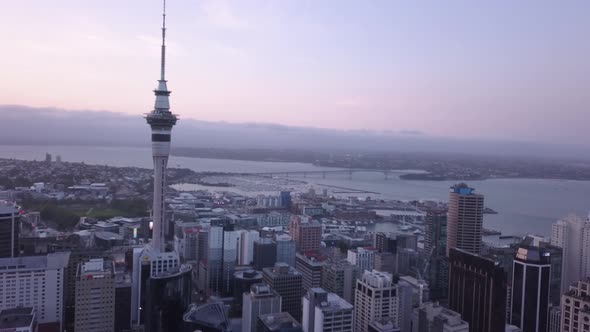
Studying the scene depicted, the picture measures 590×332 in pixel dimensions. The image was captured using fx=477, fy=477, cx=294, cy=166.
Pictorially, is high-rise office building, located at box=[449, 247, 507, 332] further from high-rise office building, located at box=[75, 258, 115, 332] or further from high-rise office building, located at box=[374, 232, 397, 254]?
high-rise office building, located at box=[75, 258, 115, 332]

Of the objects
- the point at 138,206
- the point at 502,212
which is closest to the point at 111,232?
the point at 138,206

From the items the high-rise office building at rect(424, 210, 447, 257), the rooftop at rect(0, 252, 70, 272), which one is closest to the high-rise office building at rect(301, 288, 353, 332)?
the rooftop at rect(0, 252, 70, 272)

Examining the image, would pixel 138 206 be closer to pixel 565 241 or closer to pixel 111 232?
pixel 111 232

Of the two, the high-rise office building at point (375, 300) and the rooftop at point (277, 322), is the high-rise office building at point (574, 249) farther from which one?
the rooftop at point (277, 322)

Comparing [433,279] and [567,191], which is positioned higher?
[567,191]

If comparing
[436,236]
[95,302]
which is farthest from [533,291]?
[95,302]

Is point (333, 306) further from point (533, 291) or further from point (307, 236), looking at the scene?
point (307, 236)

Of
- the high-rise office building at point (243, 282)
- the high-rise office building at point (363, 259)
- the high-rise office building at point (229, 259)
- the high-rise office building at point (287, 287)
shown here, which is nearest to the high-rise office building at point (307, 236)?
the high-rise office building at point (363, 259)
